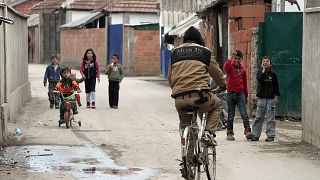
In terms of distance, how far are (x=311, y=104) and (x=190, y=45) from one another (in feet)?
13.9

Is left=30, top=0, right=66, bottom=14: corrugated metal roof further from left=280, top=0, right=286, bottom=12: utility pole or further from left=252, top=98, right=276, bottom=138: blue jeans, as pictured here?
left=252, top=98, right=276, bottom=138: blue jeans

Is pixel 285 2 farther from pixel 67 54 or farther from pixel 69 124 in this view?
pixel 67 54

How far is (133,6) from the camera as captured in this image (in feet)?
134

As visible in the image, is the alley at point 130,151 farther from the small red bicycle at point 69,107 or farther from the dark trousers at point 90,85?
the dark trousers at point 90,85

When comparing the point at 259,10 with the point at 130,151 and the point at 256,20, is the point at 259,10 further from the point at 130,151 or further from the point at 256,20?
the point at 130,151

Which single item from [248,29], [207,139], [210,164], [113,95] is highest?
[248,29]

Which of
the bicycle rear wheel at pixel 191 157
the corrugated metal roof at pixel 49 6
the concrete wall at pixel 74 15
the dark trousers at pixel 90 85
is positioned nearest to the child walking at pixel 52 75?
the dark trousers at pixel 90 85

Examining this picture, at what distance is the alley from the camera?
981cm

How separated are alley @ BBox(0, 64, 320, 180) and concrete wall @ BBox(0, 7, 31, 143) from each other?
1.24 feet

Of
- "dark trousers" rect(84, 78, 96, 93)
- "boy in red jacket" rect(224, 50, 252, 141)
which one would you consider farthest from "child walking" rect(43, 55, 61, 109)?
"boy in red jacket" rect(224, 50, 252, 141)

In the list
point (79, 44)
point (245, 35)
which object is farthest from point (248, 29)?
point (79, 44)

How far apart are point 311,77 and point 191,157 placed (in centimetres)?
478

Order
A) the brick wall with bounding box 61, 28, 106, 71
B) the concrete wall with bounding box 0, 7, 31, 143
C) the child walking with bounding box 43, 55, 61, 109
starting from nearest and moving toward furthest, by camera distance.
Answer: the concrete wall with bounding box 0, 7, 31, 143 → the child walking with bounding box 43, 55, 61, 109 → the brick wall with bounding box 61, 28, 106, 71

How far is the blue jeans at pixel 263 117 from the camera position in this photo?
13.2m
